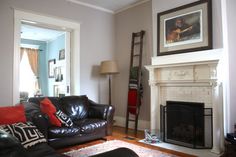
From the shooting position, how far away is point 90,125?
11.6 feet

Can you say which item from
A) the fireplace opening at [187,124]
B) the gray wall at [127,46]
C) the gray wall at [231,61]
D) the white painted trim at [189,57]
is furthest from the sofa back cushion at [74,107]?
the gray wall at [231,61]

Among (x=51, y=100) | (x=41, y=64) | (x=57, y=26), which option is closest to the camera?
(x=51, y=100)

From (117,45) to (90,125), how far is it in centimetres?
260

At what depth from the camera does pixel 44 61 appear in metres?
7.95

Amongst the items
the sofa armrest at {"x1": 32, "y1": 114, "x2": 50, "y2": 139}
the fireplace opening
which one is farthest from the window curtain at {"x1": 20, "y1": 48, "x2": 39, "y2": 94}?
the fireplace opening

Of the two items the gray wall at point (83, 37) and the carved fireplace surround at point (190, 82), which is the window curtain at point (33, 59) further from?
the carved fireplace surround at point (190, 82)

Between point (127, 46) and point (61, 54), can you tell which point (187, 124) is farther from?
point (61, 54)

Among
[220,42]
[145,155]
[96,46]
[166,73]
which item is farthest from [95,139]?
[220,42]

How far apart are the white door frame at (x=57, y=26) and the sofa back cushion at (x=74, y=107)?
61 cm

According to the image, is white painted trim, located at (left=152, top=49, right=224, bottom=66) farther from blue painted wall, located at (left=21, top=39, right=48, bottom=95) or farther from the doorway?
blue painted wall, located at (left=21, top=39, right=48, bottom=95)

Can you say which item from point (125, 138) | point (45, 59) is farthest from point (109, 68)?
point (45, 59)

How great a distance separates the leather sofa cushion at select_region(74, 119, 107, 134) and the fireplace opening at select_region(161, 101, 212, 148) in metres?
1.18

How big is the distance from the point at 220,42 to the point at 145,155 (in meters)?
2.11

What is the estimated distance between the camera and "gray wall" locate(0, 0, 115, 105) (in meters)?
3.70
